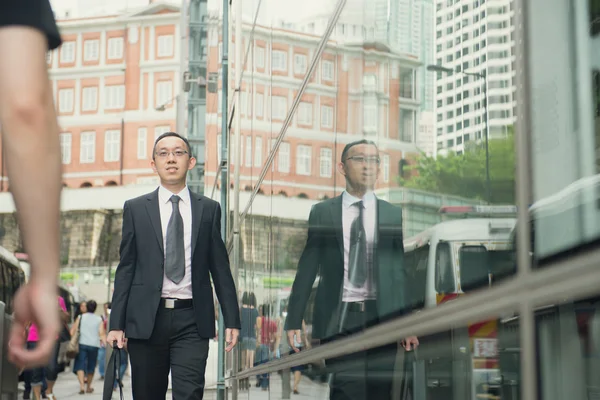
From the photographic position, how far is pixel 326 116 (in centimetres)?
407

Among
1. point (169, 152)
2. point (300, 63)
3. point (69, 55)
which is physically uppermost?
point (69, 55)

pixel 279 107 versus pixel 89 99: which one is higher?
pixel 89 99

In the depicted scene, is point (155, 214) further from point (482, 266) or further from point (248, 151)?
point (248, 151)

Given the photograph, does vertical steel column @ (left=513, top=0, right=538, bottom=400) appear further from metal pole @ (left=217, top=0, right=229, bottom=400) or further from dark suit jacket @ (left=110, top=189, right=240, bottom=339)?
metal pole @ (left=217, top=0, right=229, bottom=400)

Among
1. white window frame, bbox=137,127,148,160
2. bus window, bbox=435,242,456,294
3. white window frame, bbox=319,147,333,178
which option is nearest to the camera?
bus window, bbox=435,242,456,294

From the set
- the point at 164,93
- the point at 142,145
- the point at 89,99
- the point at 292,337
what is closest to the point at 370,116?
the point at 292,337

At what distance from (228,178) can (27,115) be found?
11.0 meters

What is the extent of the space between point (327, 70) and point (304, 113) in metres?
0.79

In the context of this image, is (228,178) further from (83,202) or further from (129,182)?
(129,182)

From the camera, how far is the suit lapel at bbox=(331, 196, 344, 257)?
3.32 m

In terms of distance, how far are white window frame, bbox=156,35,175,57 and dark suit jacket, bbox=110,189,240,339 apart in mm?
70729

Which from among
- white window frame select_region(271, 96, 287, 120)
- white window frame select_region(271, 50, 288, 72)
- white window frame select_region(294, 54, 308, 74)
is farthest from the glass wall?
white window frame select_region(271, 50, 288, 72)

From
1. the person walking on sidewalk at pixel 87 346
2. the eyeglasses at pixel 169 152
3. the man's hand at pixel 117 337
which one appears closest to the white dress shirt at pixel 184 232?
the eyeglasses at pixel 169 152

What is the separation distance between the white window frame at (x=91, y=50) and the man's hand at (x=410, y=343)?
7638 cm
